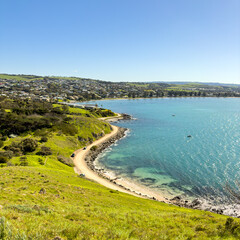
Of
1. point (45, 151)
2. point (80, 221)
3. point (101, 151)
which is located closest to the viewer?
point (80, 221)

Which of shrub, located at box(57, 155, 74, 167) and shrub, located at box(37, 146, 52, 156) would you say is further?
shrub, located at box(57, 155, 74, 167)

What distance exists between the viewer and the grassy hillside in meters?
11.7

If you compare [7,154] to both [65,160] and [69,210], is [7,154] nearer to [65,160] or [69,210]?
[65,160]

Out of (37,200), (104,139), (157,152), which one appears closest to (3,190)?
(37,200)

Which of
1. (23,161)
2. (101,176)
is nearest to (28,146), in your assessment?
(23,161)

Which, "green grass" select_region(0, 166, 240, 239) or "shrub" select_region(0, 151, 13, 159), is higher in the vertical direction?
"green grass" select_region(0, 166, 240, 239)

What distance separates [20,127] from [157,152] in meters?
60.9

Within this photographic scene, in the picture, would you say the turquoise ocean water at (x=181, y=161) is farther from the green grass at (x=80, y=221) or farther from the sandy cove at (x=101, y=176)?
the green grass at (x=80, y=221)

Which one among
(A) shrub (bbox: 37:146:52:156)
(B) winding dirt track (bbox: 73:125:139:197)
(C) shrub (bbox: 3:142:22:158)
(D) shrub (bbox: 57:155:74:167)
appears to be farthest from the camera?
(D) shrub (bbox: 57:155:74:167)

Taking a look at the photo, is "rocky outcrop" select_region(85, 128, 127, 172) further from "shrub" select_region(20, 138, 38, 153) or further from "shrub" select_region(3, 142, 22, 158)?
"shrub" select_region(3, 142, 22, 158)

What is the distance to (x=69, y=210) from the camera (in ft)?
63.9

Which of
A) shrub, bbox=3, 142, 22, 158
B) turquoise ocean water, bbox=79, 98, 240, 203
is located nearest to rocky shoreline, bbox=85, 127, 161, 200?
turquoise ocean water, bbox=79, 98, 240, 203

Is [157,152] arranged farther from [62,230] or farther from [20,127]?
[62,230]

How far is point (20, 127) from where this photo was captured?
73625 mm
